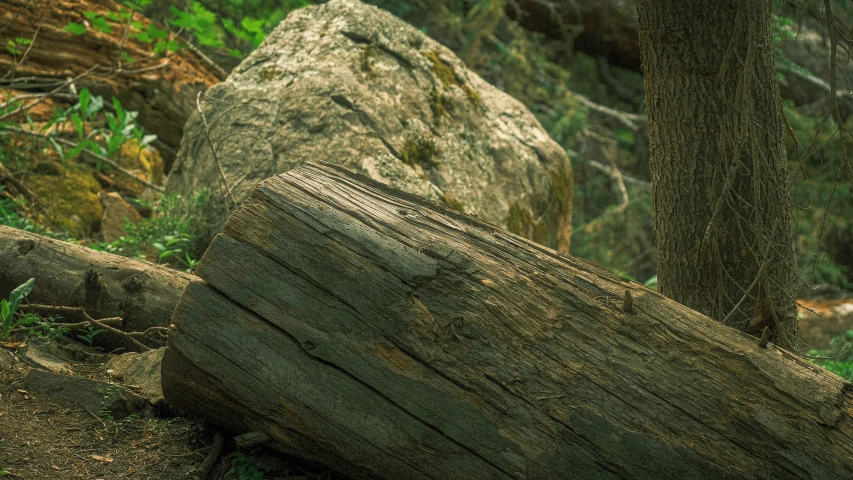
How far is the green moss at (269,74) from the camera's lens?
5047 millimetres

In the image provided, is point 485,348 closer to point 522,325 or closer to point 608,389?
point 522,325

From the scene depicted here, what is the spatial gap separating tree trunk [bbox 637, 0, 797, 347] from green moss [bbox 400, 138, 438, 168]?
190cm

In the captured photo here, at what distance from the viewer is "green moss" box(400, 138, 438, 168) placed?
4.86 metres

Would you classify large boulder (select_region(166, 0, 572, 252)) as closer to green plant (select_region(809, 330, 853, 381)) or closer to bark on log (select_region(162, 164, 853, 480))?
bark on log (select_region(162, 164, 853, 480))

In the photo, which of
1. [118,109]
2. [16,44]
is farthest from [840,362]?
[16,44]

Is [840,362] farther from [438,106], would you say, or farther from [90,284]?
[90,284]

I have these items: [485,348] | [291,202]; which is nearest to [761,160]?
[485,348]

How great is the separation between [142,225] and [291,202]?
→ 2.65 metres

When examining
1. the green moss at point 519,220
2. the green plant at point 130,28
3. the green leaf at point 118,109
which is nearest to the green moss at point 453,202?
the green moss at point 519,220

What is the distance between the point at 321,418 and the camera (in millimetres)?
2635

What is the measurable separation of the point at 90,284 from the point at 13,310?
1.23 ft

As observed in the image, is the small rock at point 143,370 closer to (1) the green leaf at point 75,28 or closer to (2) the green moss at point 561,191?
(2) the green moss at point 561,191

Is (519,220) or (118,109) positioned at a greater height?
(118,109)

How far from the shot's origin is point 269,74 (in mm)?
5078
